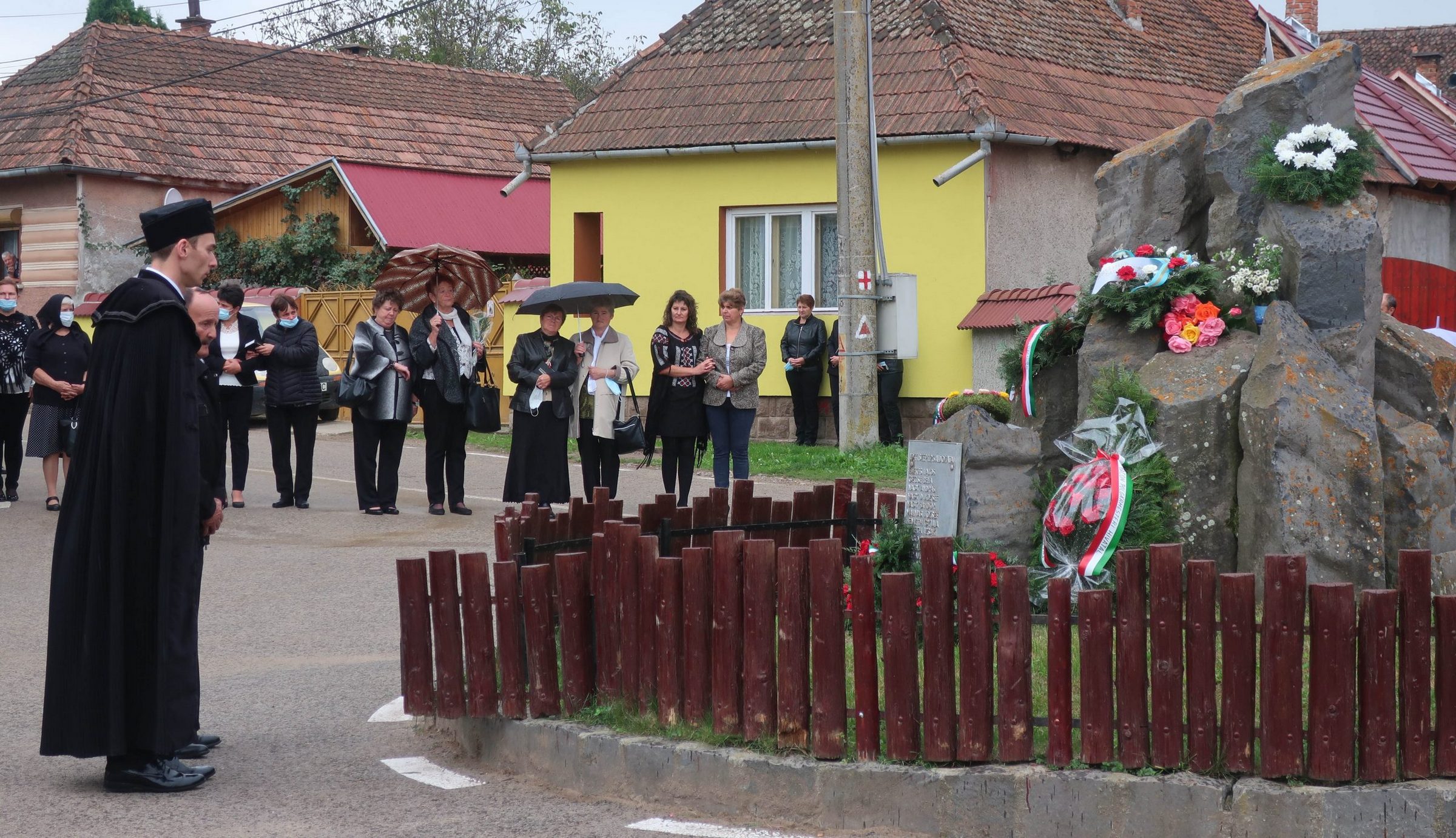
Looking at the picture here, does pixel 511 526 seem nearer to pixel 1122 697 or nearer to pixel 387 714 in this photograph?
pixel 387 714

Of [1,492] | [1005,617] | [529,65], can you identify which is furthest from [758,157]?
[529,65]

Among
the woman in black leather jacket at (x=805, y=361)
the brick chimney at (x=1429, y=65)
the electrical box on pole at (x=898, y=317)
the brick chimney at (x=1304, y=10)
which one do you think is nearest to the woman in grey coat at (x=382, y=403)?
the electrical box on pole at (x=898, y=317)

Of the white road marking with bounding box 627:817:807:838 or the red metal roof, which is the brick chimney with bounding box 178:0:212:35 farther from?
the white road marking with bounding box 627:817:807:838

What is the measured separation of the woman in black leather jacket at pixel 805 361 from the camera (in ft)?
64.3

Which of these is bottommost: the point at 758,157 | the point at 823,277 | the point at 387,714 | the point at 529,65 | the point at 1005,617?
the point at 387,714

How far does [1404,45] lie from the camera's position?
49.4 m

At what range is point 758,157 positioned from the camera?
20.8 m

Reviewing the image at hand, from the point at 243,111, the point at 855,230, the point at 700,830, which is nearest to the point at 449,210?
the point at 243,111

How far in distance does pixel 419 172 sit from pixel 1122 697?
26464 millimetres

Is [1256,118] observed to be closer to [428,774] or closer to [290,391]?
[428,774]

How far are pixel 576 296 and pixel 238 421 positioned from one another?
11.3ft

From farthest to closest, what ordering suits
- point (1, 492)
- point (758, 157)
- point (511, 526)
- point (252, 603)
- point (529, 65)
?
point (529, 65) < point (758, 157) < point (1, 492) < point (252, 603) < point (511, 526)

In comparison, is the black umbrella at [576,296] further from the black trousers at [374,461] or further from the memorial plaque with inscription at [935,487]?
the memorial plaque with inscription at [935,487]

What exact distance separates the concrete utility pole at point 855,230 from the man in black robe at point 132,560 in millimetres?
11197
